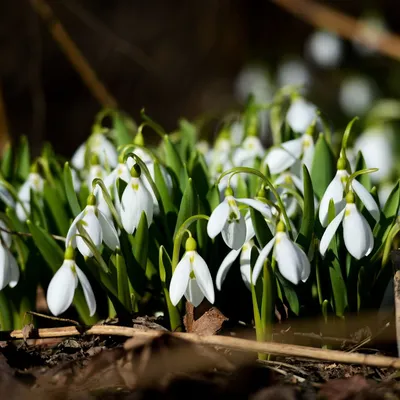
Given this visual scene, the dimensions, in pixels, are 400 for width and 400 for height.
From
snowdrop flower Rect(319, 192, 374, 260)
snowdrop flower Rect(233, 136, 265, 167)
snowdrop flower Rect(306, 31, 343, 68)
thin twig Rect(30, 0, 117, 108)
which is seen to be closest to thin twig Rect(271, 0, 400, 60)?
snowdrop flower Rect(306, 31, 343, 68)

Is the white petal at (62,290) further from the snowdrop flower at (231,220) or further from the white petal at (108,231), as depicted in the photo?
the snowdrop flower at (231,220)

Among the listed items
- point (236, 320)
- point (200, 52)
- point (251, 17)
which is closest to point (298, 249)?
point (236, 320)

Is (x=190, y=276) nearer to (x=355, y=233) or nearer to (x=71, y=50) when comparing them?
(x=355, y=233)

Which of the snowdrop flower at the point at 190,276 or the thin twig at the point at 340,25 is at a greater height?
the thin twig at the point at 340,25

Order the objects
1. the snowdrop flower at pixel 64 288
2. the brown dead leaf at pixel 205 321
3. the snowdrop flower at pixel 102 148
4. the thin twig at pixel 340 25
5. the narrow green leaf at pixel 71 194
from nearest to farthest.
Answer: the snowdrop flower at pixel 64 288 < the brown dead leaf at pixel 205 321 < the narrow green leaf at pixel 71 194 < the snowdrop flower at pixel 102 148 < the thin twig at pixel 340 25

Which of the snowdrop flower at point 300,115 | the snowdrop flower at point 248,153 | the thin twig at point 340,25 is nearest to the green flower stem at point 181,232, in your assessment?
the snowdrop flower at point 248,153

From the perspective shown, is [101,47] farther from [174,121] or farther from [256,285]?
[256,285]
